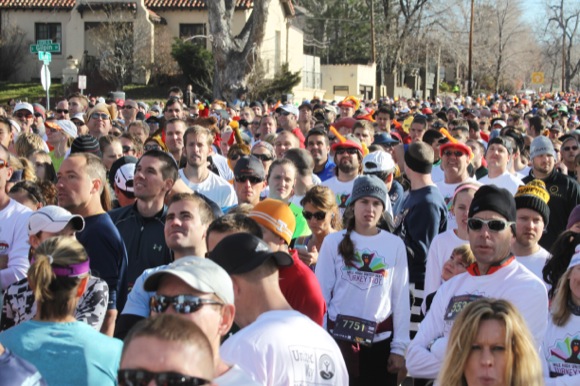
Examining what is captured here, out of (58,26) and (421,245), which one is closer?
(421,245)

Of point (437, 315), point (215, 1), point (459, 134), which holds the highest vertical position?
point (215, 1)

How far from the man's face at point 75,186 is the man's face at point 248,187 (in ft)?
5.99

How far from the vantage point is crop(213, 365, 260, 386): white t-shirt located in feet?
9.61

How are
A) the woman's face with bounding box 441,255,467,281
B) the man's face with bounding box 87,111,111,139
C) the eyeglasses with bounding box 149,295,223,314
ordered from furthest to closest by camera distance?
the man's face with bounding box 87,111,111,139 → the woman's face with bounding box 441,255,467,281 → the eyeglasses with bounding box 149,295,223,314

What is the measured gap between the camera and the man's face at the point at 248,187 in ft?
25.2

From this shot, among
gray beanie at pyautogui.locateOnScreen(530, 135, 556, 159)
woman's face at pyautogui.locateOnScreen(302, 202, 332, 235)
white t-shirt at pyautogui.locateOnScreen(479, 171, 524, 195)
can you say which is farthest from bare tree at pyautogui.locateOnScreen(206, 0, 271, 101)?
woman's face at pyautogui.locateOnScreen(302, 202, 332, 235)

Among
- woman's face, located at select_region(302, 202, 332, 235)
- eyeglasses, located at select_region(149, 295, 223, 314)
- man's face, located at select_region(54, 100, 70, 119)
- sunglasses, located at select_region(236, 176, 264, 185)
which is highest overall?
man's face, located at select_region(54, 100, 70, 119)

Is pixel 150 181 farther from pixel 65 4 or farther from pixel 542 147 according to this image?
pixel 65 4

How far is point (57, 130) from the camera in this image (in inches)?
436

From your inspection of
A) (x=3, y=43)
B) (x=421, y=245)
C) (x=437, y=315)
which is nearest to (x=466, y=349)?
(x=437, y=315)

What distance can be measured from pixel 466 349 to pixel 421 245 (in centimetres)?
344

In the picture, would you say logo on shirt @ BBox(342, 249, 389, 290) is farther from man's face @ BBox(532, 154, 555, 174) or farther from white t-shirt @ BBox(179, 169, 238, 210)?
man's face @ BBox(532, 154, 555, 174)

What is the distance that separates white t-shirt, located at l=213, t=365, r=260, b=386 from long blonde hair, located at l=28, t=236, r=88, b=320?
1288 millimetres

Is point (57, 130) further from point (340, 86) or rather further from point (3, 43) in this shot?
point (340, 86)
